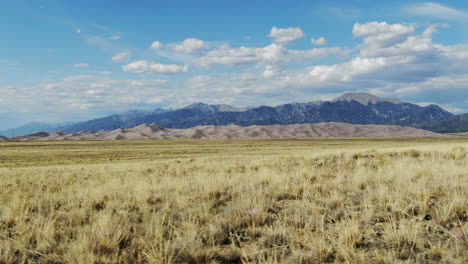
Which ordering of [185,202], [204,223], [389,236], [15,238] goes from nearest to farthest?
[389,236] < [15,238] < [204,223] < [185,202]

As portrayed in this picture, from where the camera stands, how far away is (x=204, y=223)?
18.6 feet

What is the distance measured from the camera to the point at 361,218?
17.6 feet

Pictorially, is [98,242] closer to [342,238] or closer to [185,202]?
[185,202]

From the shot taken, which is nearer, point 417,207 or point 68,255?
point 68,255

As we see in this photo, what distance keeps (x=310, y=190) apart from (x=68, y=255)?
6009 millimetres

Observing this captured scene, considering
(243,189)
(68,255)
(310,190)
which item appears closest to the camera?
(68,255)

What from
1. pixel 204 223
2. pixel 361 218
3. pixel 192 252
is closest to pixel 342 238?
pixel 361 218

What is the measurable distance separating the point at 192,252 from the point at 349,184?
596cm

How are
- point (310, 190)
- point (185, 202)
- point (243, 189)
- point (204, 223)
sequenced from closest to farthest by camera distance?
point (204, 223) < point (185, 202) < point (310, 190) < point (243, 189)

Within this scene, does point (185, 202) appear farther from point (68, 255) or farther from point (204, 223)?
point (68, 255)

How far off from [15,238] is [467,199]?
8.39 metres

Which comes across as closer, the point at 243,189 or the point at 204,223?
the point at 204,223

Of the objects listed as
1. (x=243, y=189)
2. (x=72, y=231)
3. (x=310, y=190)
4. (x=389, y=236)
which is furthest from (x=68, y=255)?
(x=310, y=190)

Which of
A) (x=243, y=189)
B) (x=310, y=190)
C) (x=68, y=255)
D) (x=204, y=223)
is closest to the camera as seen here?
(x=68, y=255)
